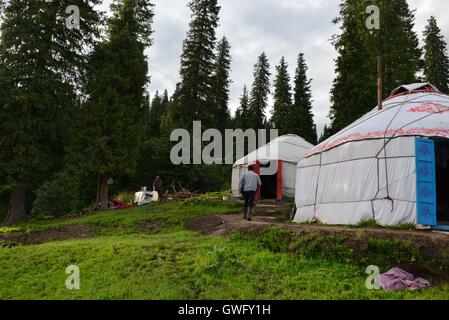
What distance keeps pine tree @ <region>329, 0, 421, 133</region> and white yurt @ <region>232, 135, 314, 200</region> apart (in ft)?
16.4

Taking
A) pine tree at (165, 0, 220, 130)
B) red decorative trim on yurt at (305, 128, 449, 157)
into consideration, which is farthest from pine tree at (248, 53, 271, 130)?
red decorative trim on yurt at (305, 128, 449, 157)

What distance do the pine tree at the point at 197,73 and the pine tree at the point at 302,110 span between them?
903cm

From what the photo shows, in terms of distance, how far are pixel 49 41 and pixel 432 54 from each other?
27784 mm

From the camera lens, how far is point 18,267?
7.20 meters

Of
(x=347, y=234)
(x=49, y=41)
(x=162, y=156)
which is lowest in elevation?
(x=347, y=234)

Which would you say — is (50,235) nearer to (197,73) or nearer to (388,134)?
(388,134)

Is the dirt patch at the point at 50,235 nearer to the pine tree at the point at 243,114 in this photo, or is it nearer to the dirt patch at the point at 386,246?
the dirt patch at the point at 386,246

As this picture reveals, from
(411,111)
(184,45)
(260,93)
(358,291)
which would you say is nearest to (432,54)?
(260,93)

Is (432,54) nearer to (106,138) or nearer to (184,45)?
(184,45)

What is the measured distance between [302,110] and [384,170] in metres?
28.2

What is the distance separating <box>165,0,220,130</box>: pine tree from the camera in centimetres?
2788

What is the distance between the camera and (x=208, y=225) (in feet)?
34.4

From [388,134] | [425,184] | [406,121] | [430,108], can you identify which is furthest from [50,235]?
[430,108]
